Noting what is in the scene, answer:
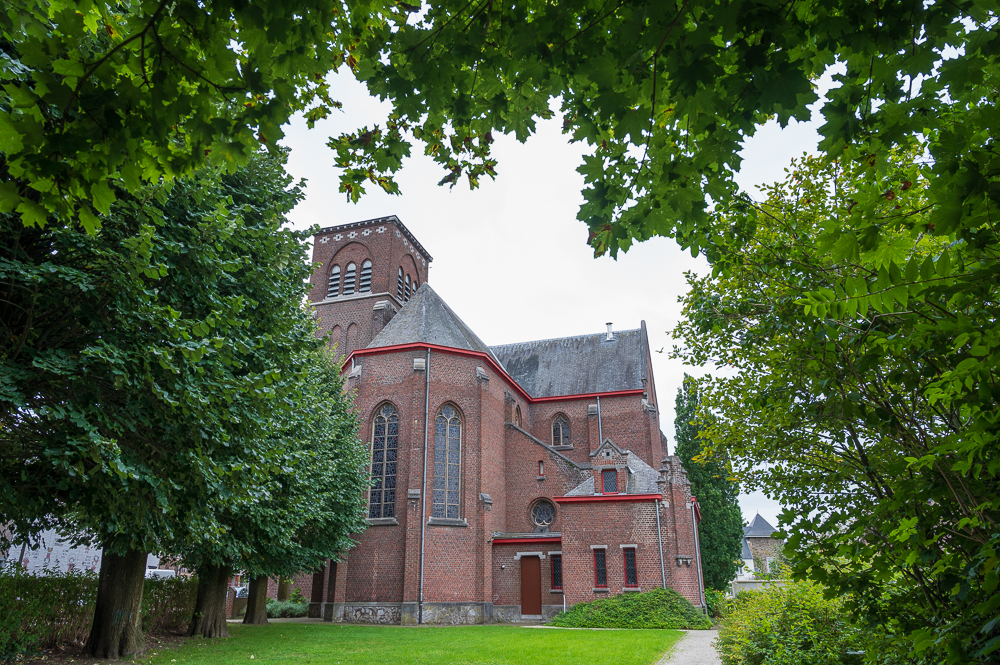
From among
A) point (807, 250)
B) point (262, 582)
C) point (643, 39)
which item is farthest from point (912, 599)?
point (262, 582)

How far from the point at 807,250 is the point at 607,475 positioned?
62.8ft

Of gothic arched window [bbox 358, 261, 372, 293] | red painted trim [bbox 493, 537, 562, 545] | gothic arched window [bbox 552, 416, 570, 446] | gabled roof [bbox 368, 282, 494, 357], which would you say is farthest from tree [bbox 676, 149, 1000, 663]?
gothic arched window [bbox 358, 261, 372, 293]

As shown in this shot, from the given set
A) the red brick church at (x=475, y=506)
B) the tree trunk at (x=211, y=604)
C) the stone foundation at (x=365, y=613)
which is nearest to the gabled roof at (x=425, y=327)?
the red brick church at (x=475, y=506)

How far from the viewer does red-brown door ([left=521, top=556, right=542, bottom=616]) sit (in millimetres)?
23016

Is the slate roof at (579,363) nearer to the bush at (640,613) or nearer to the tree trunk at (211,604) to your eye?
→ the bush at (640,613)

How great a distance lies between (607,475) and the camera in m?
23.0

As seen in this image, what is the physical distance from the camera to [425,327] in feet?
82.7

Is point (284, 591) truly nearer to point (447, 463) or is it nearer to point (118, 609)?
point (447, 463)

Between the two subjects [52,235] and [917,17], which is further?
[52,235]

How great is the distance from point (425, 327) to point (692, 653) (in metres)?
16.1

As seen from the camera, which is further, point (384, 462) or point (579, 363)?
point (579, 363)

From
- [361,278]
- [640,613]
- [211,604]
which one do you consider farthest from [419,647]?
[361,278]

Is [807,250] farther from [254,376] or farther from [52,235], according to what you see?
[52,235]

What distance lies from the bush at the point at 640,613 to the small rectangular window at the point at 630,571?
0.57m
